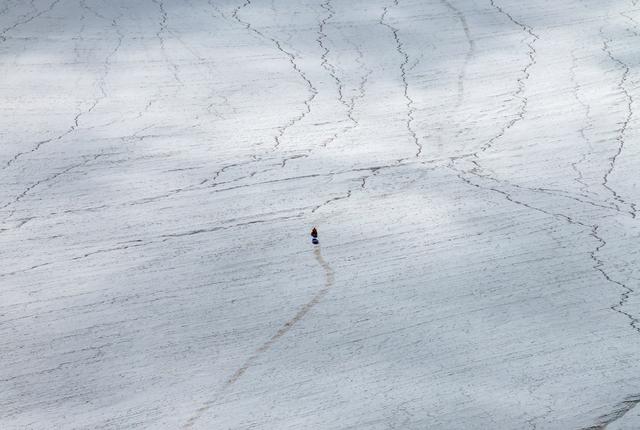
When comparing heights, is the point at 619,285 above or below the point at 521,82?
below

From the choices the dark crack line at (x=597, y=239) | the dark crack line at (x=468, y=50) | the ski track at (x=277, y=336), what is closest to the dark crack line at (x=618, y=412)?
the dark crack line at (x=597, y=239)

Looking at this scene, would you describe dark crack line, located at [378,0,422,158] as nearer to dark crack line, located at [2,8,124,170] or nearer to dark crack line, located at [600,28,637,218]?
dark crack line, located at [600,28,637,218]

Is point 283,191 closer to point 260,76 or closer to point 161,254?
point 161,254

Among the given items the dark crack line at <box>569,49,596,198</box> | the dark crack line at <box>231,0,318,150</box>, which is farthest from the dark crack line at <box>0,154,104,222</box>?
the dark crack line at <box>569,49,596,198</box>

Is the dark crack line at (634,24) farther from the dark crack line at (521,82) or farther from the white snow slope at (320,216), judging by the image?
the dark crack line at (521,82)

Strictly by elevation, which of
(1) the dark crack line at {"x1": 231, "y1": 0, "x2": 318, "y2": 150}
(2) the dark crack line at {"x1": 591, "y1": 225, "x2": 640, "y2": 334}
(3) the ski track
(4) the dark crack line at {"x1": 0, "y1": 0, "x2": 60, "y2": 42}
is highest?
(4) the dark crack line at {"x1": 0, "y1": 0, "x2": 60, "y2": 42}

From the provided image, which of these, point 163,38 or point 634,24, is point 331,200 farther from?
point 634,24

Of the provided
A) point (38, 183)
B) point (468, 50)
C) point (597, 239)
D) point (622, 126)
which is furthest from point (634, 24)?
point (38, 183)
